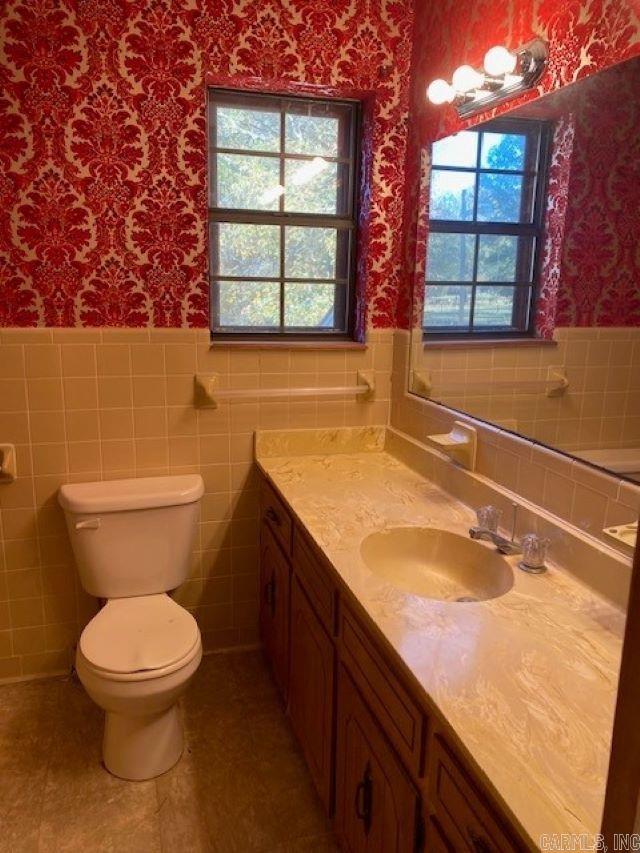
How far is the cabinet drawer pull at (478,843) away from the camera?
0.89 m

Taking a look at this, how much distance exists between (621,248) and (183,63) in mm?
1591

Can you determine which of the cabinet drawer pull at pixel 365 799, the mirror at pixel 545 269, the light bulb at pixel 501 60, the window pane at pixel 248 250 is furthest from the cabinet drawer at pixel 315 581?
the light bulb at pixel 501 60

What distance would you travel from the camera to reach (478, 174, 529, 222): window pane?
1760mm

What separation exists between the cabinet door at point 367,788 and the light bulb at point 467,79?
5.33 ft

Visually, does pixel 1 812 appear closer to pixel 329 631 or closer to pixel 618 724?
pixel 329 631

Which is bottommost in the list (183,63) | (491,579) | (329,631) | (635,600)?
(329,631)

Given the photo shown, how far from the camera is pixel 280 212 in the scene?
7.99 ft

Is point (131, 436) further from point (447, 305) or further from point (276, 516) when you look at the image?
point (447, 305)

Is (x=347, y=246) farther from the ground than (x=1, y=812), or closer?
farther from the ground

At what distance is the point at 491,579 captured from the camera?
161 centimetres

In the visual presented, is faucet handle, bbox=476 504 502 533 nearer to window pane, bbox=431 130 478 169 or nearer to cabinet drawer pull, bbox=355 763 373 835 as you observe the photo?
cabinet drawer pull, bbox=355 763 373 835

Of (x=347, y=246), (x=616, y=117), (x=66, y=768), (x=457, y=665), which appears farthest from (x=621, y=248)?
(x=66, y=768)

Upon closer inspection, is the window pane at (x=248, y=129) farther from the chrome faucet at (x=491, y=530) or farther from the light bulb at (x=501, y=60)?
the chrome faucet at (x=491, y=530)

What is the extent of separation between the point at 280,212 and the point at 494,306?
0.99 metres
